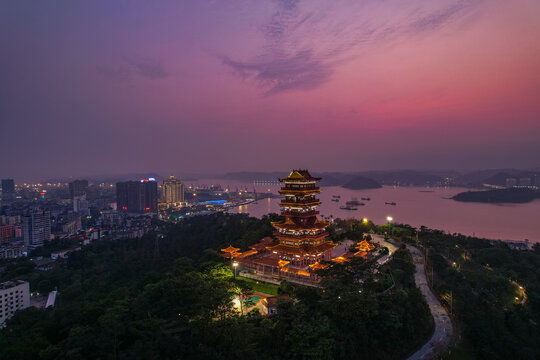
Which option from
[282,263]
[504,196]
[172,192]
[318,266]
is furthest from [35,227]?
[504,196]

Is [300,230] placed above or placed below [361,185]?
above

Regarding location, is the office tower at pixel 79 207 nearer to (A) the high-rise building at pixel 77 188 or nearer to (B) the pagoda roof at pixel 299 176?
(A) the high-rise building at pixel 77 188

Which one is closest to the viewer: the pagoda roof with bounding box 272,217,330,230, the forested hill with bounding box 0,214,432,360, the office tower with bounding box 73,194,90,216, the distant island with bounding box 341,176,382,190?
the forested hill with bounding box 0,214,432,360

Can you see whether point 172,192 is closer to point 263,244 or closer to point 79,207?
point 79,207

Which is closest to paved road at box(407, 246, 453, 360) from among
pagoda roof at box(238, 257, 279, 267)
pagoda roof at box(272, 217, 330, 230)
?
pagoda roof at box(272, 217, 330, 230)

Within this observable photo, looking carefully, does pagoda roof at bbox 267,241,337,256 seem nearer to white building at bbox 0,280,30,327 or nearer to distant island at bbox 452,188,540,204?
white building at bbox 0,280,30,327

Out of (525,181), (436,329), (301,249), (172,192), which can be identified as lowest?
(436,329)
